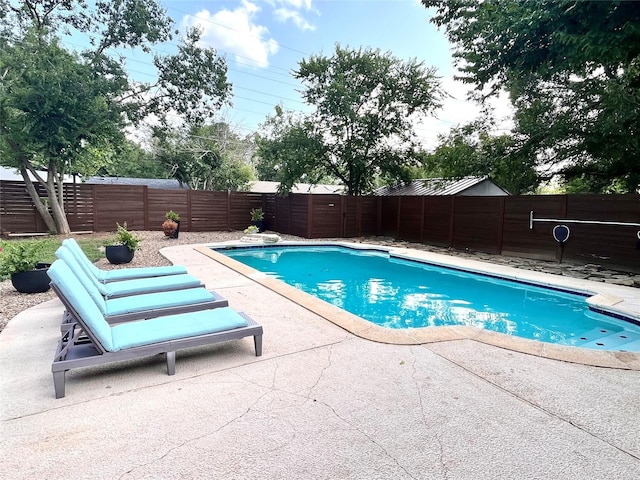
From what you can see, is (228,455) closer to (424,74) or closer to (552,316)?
(552,316)

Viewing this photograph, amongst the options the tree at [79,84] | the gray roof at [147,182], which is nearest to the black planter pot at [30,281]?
the tree at [79,84]

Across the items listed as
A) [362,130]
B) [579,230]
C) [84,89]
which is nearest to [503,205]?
[579,230]

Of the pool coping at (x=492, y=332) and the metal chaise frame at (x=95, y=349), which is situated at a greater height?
the metal chaise frame at (x=95, y=349)

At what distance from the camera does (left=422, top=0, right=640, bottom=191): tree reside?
5.16 meters

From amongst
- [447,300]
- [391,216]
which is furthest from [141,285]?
[391,216]

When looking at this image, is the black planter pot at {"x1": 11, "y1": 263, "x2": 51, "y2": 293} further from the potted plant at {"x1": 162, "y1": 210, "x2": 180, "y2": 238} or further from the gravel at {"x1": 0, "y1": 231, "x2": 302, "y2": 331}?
the potted plant at {"x1": 162, "y1": 210, "x2": 180, "y2": 238}

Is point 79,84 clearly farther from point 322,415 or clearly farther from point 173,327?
point 322,415

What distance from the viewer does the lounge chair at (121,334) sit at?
2.53 m

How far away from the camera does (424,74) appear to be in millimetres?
15125

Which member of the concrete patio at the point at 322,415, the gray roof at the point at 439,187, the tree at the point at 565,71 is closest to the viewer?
the concrete patio at the point at 322,415

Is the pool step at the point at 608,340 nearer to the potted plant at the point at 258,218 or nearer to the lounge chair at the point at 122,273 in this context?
the lounge chair at the point at 122,273

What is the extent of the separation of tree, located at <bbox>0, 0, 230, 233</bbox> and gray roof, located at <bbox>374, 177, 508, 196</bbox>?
8997 mm

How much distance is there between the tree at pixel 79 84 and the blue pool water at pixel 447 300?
21.0 ft

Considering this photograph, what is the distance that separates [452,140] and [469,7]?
4.40 meters
